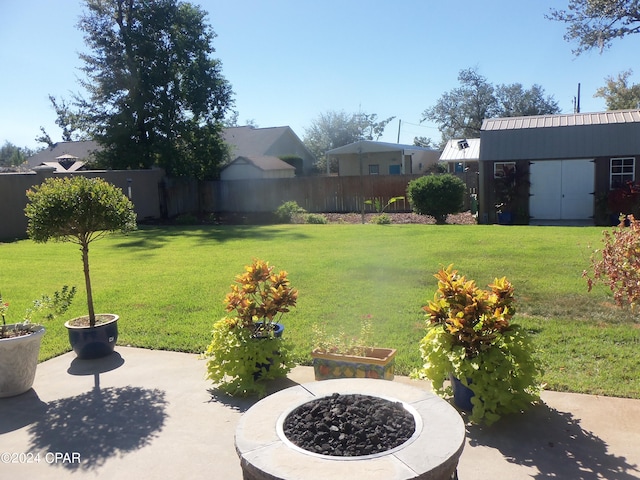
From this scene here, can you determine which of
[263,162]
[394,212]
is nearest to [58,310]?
[394,212]

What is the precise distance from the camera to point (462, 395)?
4051 millimetres

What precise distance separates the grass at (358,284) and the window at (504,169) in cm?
Result: 486

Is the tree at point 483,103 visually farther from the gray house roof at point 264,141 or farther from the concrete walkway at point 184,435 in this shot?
the concrete walkway at point 184,435

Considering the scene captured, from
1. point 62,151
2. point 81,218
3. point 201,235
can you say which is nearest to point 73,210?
point 81,218

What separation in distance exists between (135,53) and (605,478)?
2561 centimetres

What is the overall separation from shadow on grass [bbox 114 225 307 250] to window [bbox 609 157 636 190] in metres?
10.9

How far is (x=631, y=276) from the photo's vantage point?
4.26 m

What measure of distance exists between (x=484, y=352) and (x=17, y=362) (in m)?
3.96

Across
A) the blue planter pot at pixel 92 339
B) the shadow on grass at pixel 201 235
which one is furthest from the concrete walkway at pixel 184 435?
the shadow on grass at pixel 201 235

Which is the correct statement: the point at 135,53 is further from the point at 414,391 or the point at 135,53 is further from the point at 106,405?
the point at 414,391

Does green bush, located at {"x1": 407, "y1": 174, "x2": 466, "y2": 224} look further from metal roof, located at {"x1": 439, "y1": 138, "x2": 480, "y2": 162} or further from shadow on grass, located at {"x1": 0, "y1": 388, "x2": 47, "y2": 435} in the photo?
shadow on grass, located at {"x1": 0, "y1": 388, "x2": 47, "y2": 435}

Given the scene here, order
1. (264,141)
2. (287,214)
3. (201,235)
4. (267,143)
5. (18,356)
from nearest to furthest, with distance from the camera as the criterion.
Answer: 1. (18,356)
2. (201,235)
3. (287,214)
4. (267,143)
5. (264,141)

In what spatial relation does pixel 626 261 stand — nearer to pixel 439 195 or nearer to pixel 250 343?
pixel 250 343

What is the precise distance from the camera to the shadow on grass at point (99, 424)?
12.3 feet
